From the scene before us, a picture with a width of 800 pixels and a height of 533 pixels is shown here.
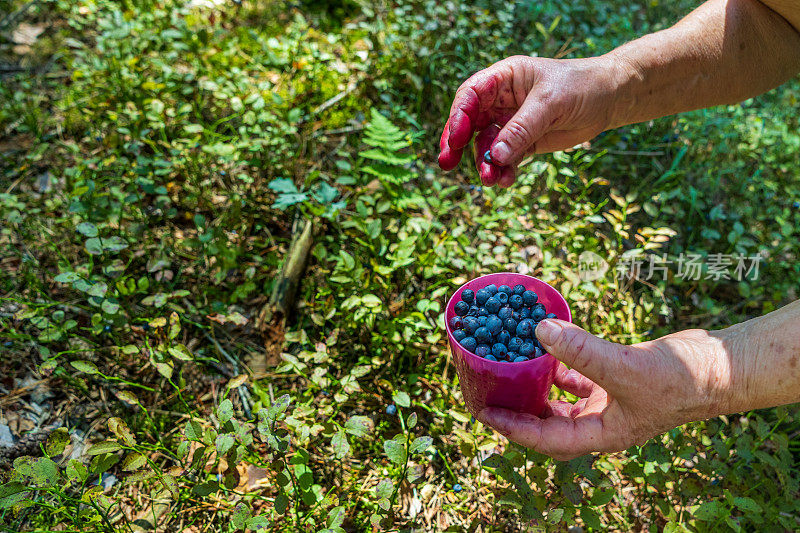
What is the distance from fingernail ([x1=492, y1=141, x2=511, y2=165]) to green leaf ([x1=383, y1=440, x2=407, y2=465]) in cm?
88

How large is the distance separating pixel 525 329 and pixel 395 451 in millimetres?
492

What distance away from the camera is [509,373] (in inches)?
53.5

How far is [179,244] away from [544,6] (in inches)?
102

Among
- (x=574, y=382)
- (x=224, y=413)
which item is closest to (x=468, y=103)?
(x=574, y=382)

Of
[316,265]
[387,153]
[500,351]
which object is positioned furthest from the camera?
[316,265]

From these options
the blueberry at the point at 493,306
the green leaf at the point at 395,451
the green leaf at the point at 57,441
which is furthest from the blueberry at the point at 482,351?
the green leaf at the point at 57,441

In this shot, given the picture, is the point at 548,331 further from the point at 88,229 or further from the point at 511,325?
the point at 88,229

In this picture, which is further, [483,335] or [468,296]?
→ [468,296]

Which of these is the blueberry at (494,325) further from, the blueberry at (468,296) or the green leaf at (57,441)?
the green leaf at (57,441)

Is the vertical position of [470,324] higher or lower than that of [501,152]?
lower

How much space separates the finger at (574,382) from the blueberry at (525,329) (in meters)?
0.28

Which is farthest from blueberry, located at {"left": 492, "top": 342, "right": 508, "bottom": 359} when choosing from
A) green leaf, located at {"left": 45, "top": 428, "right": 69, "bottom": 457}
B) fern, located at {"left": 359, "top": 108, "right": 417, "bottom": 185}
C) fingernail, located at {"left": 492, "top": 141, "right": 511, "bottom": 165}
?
green leaf, located at {"left": 45, "top": 428, "right": 69, "bottom": 457}

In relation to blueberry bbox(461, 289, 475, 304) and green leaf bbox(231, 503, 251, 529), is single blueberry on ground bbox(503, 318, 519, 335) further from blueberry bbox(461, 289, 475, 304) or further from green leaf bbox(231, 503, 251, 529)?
green leaf bbox(231, 503, 251, 529)

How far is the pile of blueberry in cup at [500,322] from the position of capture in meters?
1.40
